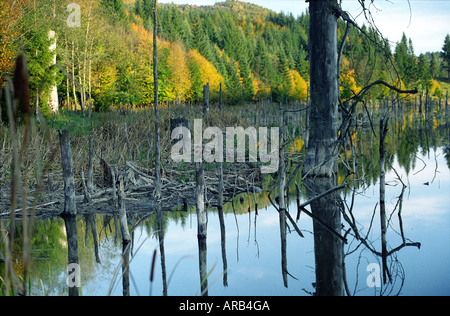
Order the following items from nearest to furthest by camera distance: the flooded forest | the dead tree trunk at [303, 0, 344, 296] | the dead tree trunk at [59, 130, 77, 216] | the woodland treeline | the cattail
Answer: the cattail < the flooded forest < the dead tree trunk at [59, 130, 77, 216] < the dead tree trunk at [303, 0, 344, 296] < the woodland treeline

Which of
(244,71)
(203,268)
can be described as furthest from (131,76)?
(203,268)

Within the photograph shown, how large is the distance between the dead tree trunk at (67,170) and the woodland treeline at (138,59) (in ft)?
2.86

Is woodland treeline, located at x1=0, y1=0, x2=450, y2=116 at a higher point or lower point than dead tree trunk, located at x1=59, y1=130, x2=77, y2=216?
higher

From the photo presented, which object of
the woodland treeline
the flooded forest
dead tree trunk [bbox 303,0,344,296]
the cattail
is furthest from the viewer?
the woodland treeline

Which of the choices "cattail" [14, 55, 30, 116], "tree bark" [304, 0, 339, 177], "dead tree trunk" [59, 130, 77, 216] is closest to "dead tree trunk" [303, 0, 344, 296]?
"tree bark" [304, 0, 339, 177]

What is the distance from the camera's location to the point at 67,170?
221 inches

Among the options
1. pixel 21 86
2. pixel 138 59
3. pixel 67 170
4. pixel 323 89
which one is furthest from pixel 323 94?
pixel 138 59

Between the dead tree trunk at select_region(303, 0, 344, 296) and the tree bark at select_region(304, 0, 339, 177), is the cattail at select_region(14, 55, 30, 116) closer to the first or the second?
the dead tree trunk at select_region(303, 0, 344, 296)

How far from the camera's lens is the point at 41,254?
14.6ft

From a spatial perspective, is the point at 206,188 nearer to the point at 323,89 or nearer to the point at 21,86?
the point at 323,89

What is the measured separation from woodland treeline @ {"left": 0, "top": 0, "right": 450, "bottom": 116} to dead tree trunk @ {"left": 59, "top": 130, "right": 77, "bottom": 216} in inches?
34.3

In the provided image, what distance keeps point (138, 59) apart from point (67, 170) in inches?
1387

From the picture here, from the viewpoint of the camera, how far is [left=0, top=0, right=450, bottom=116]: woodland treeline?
579 inches
